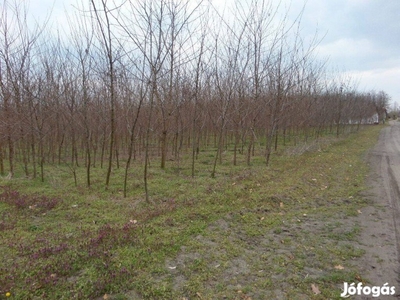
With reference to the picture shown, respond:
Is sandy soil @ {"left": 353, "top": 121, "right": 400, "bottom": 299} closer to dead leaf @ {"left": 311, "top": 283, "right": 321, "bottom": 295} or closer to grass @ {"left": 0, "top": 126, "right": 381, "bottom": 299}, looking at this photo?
grass @ {"left": 0, "top": 126, "right": 381, "bottom": 299}

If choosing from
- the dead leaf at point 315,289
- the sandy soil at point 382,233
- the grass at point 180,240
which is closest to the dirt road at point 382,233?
the sandy soil at point 382,233

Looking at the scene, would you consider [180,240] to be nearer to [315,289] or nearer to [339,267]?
[315,289]

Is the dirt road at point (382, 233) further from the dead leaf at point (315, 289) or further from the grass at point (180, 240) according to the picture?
the dead leaf at point (315, 289)

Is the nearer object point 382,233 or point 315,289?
point 315,289

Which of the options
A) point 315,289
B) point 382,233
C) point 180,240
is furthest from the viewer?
point 382,233

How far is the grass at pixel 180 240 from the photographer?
8.59 feet

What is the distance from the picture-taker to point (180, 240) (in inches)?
143

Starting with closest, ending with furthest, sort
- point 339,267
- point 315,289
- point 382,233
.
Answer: point 315,289 < point 339,267 < point 382,233

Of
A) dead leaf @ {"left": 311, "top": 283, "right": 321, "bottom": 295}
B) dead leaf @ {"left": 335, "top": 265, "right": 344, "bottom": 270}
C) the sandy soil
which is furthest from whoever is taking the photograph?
dead leaf @ {"left": 335, "top": 265, "right": 344, "bottom": 270}

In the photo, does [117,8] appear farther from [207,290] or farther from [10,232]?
[207,290]

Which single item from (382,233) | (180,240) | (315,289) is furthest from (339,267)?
(180,240)

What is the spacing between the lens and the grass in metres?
2.62

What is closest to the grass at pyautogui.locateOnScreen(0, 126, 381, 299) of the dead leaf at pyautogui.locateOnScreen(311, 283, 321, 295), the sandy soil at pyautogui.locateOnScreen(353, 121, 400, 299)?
the dead leaf at pyautogui.locateOnScreen(311, 283, 321, 295)

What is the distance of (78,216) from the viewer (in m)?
4.61
